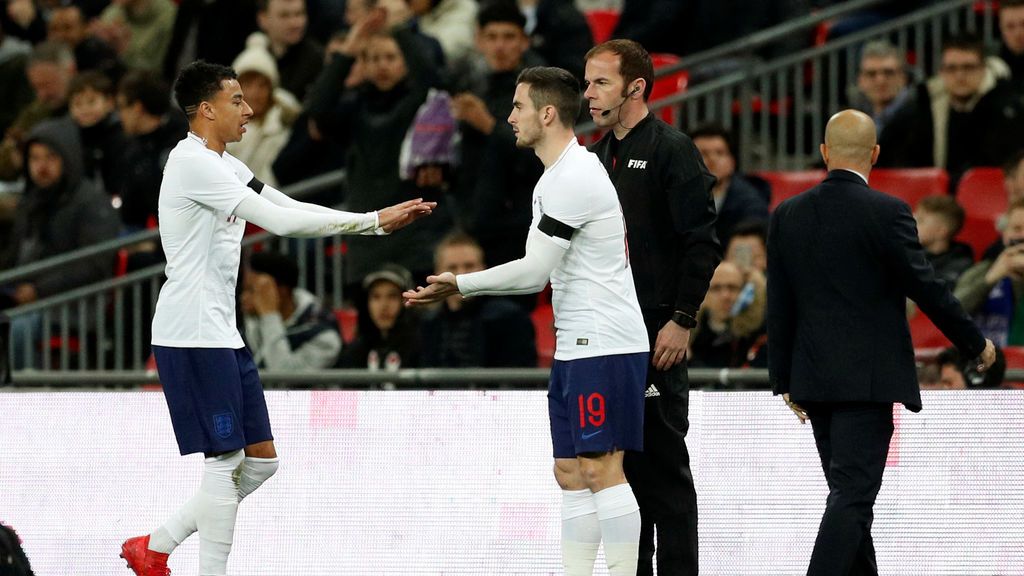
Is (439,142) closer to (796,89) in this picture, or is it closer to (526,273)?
(796,89)

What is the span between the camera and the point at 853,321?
6.28m

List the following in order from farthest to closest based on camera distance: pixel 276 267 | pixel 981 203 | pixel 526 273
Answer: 1. pixel 981 203
2. pixel 276 267
3. pixel 526 273

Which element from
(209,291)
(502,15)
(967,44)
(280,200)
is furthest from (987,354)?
(502,15)

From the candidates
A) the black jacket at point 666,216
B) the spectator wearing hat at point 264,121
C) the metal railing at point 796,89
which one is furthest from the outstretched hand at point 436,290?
the spectator wearing hat at point 264,121

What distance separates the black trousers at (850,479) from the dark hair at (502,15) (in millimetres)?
4793

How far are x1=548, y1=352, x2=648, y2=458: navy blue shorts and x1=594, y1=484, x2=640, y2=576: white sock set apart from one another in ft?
0.55

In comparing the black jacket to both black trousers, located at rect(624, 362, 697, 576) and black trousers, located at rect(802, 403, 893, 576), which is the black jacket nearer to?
black trousers, located at rect(624, 362, 697, 576)

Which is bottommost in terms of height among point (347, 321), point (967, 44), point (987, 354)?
point (347, 321)

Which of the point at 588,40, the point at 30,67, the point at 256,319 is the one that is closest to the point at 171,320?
the point at 256,319

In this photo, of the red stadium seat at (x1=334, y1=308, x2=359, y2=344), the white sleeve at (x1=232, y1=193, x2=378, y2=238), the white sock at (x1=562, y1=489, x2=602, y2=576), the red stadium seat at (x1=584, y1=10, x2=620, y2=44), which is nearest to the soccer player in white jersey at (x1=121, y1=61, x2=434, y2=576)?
the white sleeve at (x1=232, y1=193, x2=378, y2=238)

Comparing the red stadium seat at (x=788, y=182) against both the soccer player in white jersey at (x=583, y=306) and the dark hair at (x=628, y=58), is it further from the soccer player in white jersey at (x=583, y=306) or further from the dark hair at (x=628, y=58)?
the soccer player in white jersey at (x=583, y=306)

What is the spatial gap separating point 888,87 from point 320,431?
485 centimetres

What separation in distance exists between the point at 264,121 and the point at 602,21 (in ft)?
9.41

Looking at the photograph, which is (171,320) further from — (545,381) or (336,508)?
(545,381)
